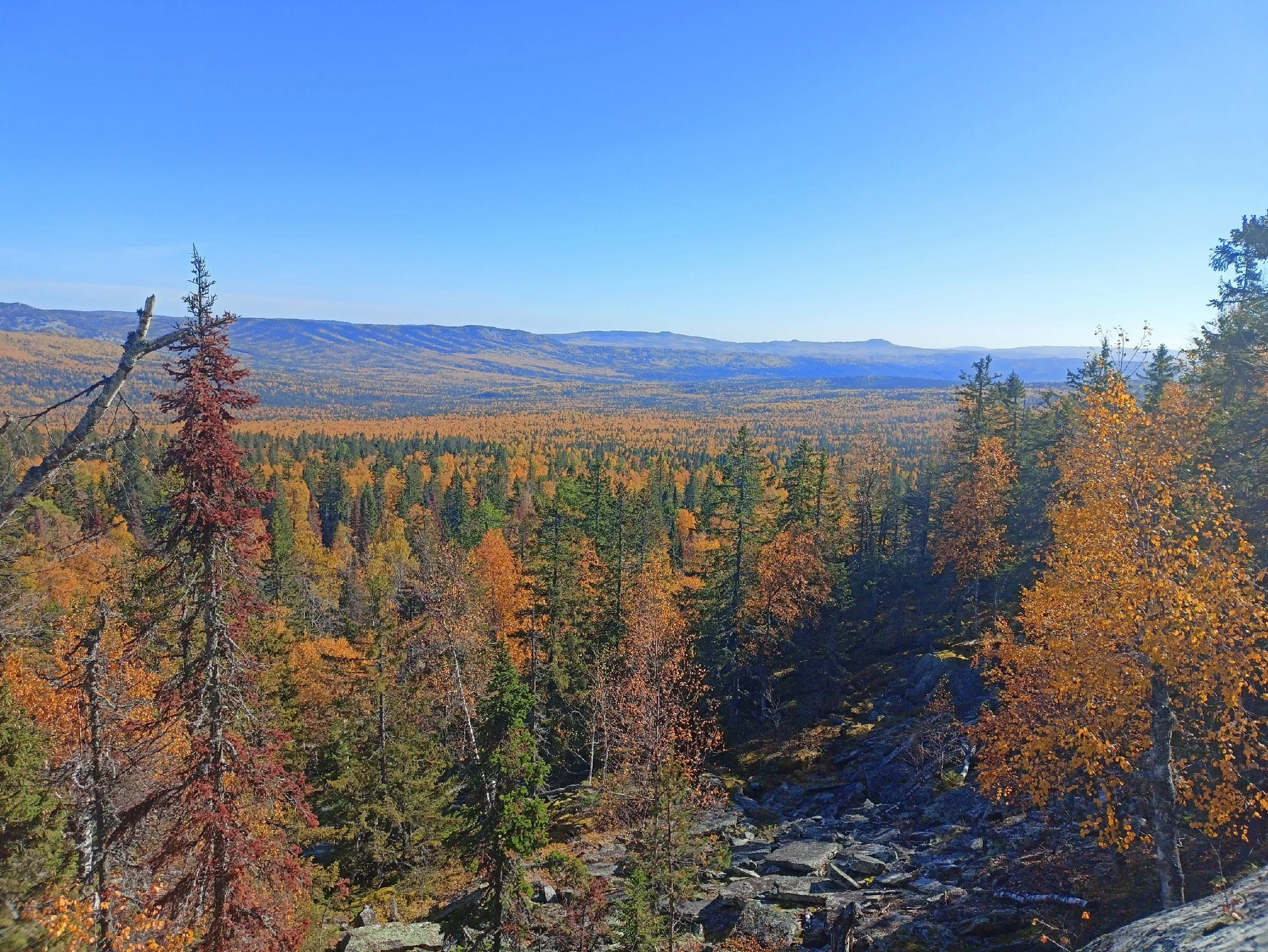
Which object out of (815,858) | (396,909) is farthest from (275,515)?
(815,858)

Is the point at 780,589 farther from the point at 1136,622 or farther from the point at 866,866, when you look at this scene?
the point at 1136,622

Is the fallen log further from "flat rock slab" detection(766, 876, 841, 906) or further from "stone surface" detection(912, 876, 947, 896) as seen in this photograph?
"flat rock slab" detection(766, 876, 841, 906)

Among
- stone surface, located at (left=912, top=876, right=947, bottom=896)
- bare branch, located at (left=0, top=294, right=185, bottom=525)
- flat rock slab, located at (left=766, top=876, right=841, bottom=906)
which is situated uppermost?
bare branch, located at (left=0, top=294, right=185, bottom=525)

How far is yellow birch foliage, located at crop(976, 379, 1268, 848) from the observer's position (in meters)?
10.9

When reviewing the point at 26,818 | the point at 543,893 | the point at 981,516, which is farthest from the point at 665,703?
the point at 981,516

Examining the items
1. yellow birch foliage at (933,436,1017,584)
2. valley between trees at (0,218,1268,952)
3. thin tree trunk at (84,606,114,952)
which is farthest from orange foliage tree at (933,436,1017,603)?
thin tree trunk at (84,606,114,952)

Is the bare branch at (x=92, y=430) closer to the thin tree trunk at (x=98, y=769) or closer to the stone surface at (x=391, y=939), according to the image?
the thin tree trunk at (x=98, y=769)

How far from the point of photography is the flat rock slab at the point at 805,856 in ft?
72.3

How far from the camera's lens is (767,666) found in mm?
45781

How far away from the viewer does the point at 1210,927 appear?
7.46m

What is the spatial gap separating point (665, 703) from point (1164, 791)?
16478 millimetres

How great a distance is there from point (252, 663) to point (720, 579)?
29856 mm

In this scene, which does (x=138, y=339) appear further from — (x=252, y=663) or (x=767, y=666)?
(x=767, y=666)

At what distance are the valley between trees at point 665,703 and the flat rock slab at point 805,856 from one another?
191mm
